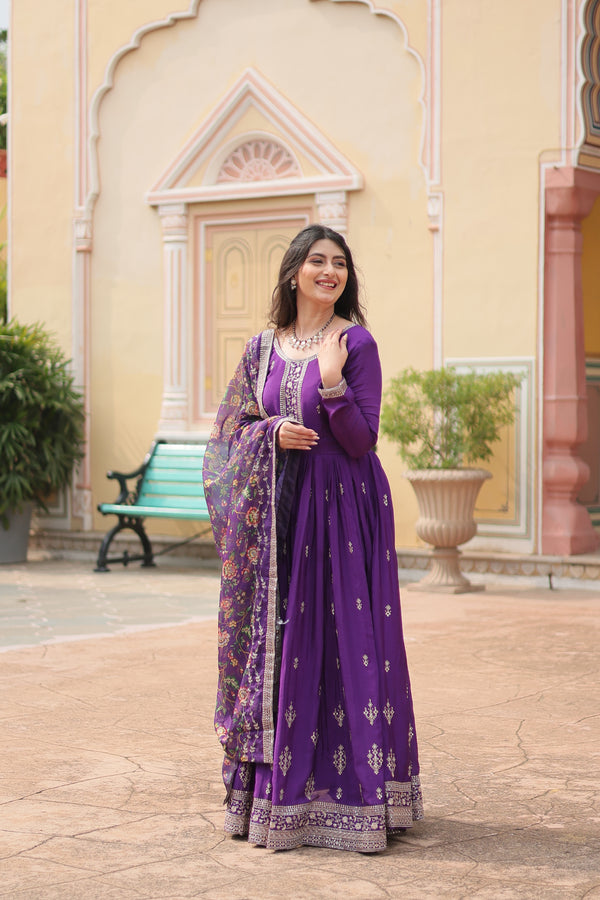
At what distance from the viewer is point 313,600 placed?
11.5 ft

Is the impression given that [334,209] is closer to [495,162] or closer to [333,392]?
[495,162]

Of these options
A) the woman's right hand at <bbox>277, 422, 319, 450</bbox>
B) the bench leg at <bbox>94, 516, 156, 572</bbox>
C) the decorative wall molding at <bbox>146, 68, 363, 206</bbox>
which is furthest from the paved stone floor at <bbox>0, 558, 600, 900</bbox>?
the decorative wall molding at <bbox>146, 68, 363, 206</bbox>

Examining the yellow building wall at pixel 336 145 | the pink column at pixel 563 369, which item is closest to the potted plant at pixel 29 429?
the yellow building wall at pixel 336 145

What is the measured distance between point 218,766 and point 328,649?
884 millimetres

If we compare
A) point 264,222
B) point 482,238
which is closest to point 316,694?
point 482,238

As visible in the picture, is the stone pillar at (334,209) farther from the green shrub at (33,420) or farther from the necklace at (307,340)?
the necklace at (307,340)

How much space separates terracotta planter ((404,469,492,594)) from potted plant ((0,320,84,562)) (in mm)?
3044

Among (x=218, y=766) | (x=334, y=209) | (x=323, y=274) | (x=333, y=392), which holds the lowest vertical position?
(x=218, y=766)

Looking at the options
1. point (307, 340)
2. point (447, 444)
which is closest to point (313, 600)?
point (307, 340)

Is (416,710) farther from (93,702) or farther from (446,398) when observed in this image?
(446,398)

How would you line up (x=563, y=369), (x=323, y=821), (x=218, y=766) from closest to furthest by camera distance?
(x=323, y=821) < (x=218, y=766) < (x=563, y=369)

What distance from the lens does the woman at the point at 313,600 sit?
3406mm

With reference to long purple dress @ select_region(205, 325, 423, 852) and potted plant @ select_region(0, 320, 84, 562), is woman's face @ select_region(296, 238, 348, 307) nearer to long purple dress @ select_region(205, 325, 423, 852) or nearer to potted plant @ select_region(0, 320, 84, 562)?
long purple dress @ select_region(205, 325, 423, 852)

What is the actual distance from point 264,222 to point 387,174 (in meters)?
1.10
